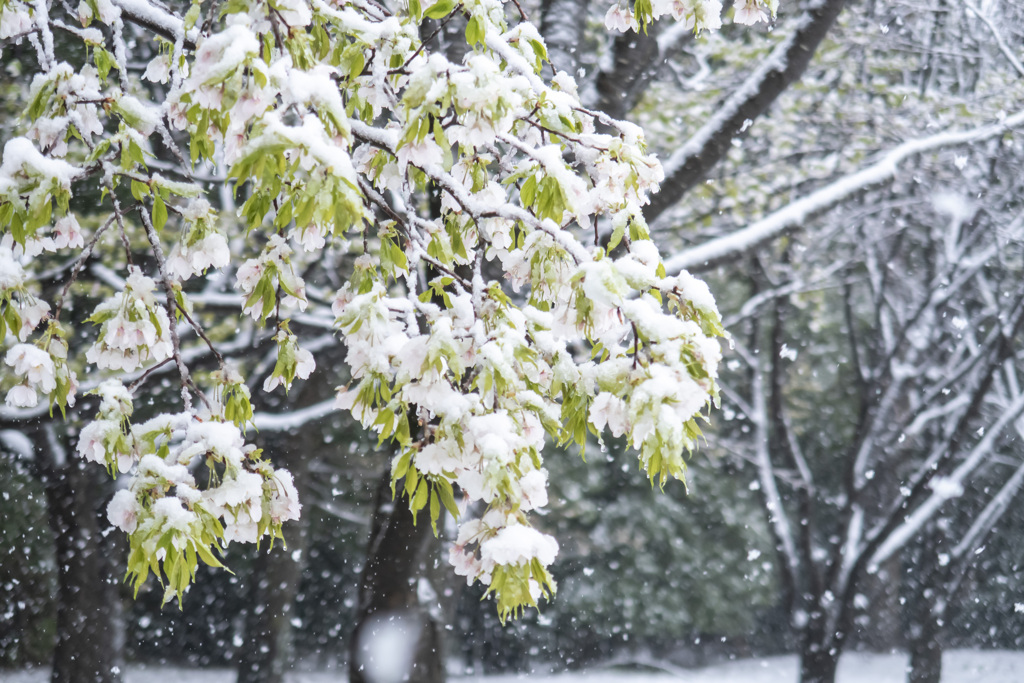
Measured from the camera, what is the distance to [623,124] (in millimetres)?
2441

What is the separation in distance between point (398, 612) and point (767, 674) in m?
9.61

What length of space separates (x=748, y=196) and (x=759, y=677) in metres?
7.89

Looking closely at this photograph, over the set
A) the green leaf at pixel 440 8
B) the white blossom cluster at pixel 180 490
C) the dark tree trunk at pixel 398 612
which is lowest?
the dark tree trunk at pixel 398 612

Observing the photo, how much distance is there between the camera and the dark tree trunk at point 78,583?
6.74 meters

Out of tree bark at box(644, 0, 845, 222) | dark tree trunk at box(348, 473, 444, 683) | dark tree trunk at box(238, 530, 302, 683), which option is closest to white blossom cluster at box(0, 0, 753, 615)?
tree bark at box(644, 0, 845, 222)

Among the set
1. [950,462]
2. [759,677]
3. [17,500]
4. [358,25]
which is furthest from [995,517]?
[17,500]

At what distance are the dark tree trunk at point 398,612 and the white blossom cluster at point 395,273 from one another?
238 centimetres

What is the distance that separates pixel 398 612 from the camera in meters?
4.90

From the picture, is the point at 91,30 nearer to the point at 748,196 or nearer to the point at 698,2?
the point at 698,2

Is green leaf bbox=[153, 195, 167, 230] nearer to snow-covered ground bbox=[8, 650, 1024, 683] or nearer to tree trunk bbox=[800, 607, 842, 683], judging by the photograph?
Result: tree trunk bbox=[800, 607, 842, 683]

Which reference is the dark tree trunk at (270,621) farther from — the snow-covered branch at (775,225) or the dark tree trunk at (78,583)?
the snow-covered branch at (775,225)

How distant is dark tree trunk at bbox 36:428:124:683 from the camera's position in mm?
6742

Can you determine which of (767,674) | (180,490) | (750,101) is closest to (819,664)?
(750,101)

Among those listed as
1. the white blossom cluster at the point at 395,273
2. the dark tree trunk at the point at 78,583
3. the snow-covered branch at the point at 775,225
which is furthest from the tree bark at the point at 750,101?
the dark tree trunk at the point at 78,583
